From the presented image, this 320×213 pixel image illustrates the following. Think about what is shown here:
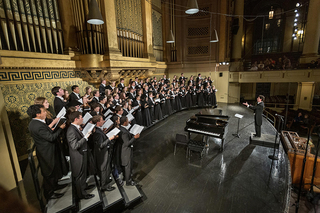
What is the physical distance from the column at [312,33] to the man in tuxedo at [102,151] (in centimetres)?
1427

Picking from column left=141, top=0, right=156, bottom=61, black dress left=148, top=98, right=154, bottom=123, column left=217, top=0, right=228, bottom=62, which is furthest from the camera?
column left=217, top=0, right=228, bottom=62

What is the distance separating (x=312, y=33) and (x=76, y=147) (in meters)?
15.4

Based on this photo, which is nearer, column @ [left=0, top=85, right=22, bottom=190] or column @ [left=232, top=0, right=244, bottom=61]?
column @ [left=0, top=85, right=22, bottom=190]

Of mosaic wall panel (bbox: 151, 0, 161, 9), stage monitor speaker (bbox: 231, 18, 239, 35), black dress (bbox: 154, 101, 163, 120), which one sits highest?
mosaic wall panel (bbox: 151, 0, 161, 9)

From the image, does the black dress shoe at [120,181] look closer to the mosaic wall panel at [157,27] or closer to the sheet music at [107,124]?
the sheet music at [107,124]

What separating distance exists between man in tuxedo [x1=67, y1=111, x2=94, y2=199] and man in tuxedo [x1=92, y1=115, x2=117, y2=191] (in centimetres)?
25

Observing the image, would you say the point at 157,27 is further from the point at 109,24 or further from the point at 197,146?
the point at 197,146

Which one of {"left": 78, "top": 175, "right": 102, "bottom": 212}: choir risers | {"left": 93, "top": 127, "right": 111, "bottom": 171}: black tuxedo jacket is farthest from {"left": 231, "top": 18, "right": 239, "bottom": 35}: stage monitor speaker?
{"left": 78, "top": 175, "right": 102, "bottom": 212}: choir risers

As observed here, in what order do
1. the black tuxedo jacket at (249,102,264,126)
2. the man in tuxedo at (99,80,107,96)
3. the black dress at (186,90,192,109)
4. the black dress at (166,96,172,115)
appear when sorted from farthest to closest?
1. the black dress at (186,90,192,109)
2. the black dress at (166,96,172,115)
3. the man in tuxedo at (99,80,107,96)
4. the black tuxedo jacket at (249,102,264,126)

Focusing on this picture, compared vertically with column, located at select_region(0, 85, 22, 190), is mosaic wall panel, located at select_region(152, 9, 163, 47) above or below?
above

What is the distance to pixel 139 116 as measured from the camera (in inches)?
276

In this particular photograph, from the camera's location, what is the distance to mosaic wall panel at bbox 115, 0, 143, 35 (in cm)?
723

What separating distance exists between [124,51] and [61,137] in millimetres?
4992

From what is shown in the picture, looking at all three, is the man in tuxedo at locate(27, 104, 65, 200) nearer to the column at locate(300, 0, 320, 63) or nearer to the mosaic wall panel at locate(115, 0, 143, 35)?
the mosaic wall panel at locate(115, 0, 143, 35)
